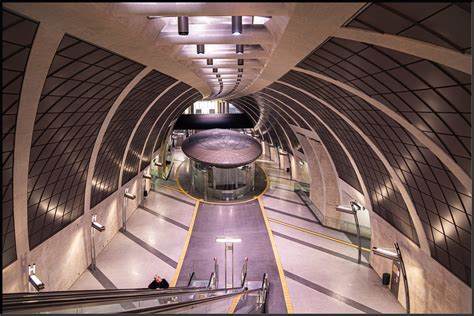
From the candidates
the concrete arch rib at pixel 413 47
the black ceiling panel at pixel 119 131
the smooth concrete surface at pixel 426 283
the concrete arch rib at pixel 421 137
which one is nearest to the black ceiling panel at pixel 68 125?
the black ceiling panel at pixel 119 131

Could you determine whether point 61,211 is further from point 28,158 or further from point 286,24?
point 286,24

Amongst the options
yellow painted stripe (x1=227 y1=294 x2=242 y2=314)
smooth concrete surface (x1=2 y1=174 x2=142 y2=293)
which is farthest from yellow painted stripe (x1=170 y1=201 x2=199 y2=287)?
yellow painted stripe (x1=227 y1=294 x2=242 y2=314)

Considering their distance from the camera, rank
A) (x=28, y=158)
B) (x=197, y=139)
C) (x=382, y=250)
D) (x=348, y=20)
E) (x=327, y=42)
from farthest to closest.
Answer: (x=197, y=139), (x=382, y=250), (x=28, y=158), (x=327, y=42), (x=348, y=20)

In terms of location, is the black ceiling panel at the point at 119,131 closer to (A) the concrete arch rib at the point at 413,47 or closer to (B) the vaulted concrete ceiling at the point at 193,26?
(B) the vaulted concrete ceiling at the point at 193,26

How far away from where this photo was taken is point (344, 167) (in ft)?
57.1

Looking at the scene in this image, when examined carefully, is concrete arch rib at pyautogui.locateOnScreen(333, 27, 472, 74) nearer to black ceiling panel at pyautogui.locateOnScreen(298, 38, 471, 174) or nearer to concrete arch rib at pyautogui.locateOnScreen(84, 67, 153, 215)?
black ceiling panel at pyautogui.locateOnScreen(298, 38, 471, 174)

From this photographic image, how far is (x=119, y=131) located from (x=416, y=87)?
489 inches

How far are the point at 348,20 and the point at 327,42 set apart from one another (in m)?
1.46

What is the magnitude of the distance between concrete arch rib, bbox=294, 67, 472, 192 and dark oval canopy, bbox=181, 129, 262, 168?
1709 cm

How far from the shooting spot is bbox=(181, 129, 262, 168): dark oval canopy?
26.2 metres

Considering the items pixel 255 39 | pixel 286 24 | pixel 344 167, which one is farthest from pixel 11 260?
pixel 344 167

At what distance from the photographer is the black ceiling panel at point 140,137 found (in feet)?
60.7

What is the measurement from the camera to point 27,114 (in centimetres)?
728

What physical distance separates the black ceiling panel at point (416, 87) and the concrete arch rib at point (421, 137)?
106 millimetres
